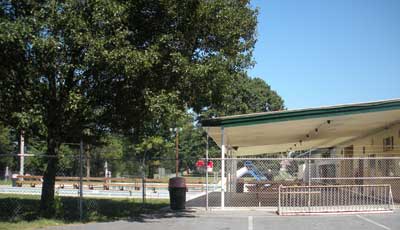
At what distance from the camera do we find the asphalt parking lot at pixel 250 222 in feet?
44.1

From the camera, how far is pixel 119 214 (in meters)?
16.6

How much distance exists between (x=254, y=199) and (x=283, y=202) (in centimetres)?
363

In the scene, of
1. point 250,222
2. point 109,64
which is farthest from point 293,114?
point 109,64

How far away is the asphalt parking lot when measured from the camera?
44.1ft

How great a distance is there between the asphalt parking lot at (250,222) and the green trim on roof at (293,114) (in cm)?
325

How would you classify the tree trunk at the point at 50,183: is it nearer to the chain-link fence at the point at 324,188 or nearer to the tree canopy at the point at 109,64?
the tree canopy at the point at 109,64

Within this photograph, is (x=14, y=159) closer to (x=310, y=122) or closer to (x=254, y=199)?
(x=254, y=199)

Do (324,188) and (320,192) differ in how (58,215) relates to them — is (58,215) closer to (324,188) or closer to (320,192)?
(320,192)

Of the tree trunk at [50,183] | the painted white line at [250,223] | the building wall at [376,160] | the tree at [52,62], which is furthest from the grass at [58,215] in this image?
the building wall at [376,160]

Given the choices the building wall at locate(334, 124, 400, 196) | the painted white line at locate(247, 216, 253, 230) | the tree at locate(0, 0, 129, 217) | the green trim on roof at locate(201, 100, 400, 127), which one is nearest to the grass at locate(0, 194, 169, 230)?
the tree at locate(0, 0, 129, 217)

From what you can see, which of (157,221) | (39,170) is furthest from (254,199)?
(39,170)

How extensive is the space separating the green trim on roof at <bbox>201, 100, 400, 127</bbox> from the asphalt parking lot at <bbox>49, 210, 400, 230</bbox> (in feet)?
10.6

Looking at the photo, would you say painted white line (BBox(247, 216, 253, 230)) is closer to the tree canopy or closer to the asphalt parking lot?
the asphalt parking lot

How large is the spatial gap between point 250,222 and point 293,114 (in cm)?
495
